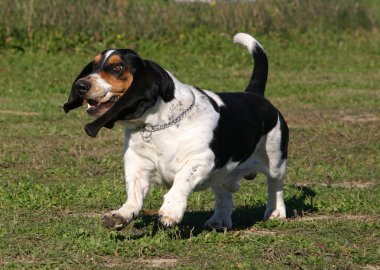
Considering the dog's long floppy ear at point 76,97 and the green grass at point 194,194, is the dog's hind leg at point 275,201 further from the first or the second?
the dog's long floppy ear at point 76,97

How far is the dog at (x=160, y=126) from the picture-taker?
251 inches

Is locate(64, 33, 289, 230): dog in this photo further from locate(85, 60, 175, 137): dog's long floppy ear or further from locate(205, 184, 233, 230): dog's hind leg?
locate(205, 184, 233, 230): dog's hind leg

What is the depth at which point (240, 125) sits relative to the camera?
23.4ft

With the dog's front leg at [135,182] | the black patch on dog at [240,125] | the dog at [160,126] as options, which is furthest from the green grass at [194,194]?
the black patch on dog at [240,125]

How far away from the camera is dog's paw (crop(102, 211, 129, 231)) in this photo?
6379mm

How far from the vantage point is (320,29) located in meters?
21.4

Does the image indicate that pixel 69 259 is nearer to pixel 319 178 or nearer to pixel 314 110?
pixel 319 178

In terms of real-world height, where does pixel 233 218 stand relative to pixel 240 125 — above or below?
below

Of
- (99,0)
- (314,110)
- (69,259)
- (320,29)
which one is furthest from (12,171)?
(320,29)

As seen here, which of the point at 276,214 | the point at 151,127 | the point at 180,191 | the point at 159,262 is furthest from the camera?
the point at 276,214

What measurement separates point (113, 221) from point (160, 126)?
706mm

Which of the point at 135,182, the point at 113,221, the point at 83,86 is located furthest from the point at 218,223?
the point at 83,86

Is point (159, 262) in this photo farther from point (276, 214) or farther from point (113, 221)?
point (276, 214)

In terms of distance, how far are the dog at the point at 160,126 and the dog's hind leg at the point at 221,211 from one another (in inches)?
17.0
